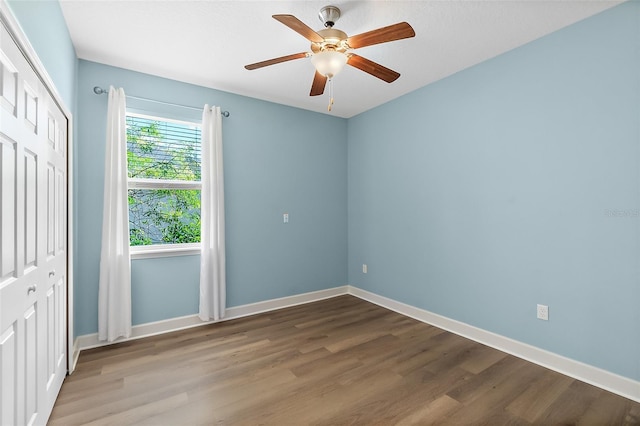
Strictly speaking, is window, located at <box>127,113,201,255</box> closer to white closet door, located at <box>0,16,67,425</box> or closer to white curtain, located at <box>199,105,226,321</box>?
white curtain, located at <box>199,105,226,321</box>

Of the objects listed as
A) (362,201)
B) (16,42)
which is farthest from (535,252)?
(16,42)

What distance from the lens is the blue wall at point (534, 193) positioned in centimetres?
217

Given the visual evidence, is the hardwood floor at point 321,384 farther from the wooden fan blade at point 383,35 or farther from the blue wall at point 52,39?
the wooden fan blade at point 383,35

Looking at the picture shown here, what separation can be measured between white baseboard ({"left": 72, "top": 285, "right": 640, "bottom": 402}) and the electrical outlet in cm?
27

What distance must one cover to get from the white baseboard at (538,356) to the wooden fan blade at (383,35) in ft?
8.79

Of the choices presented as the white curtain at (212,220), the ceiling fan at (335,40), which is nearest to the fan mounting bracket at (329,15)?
the ceiling fan at (335,40)

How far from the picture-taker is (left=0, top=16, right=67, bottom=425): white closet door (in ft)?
4.09

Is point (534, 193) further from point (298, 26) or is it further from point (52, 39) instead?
point (52, 39)

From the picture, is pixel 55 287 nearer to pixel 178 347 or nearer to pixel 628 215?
pixel 178 347

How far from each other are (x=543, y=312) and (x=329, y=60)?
263 centimetres

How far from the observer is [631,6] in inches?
82.4

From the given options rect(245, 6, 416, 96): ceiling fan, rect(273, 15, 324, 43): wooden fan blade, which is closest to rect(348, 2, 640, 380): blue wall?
rect(245, 6, 416, 96): ceiling fan

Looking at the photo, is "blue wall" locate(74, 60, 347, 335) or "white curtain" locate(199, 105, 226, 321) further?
"white curtain" locate(199, 105, 226, 321)

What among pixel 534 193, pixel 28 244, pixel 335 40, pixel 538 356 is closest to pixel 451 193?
pixel 534 193
